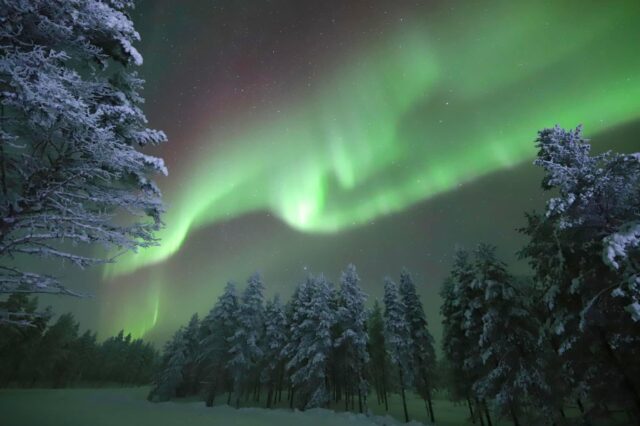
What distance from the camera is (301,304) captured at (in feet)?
111

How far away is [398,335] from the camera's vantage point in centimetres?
2828

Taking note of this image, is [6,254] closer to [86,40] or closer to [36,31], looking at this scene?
[36,31]

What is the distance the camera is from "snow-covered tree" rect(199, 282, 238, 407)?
30.5 meters

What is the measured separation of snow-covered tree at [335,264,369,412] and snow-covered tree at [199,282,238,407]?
11532 millimetres

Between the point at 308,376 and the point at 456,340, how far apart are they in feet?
41.7

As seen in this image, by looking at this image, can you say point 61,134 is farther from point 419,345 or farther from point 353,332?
point 419,345

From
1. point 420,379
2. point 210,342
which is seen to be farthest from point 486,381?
point 210,342

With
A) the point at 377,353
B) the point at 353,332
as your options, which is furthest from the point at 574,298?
the point at 377,353

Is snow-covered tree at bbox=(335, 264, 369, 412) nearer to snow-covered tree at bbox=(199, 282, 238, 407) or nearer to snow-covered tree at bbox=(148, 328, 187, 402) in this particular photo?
snow-covered tree at bbox=(199, 282, 238, 407)

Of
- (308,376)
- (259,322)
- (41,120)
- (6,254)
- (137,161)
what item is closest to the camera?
(41,120)

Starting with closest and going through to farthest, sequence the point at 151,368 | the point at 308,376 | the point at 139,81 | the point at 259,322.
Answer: the point at 139,81
the point at 308,376
the point at 259,322
the point at 151,368

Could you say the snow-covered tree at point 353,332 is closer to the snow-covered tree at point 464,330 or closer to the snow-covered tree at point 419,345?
the snow-covered tree at point 419,345

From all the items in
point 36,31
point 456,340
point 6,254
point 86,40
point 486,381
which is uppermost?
point 86,40

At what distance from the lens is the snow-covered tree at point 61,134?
19.5 ft
